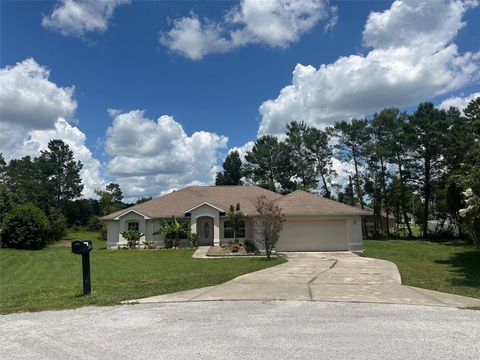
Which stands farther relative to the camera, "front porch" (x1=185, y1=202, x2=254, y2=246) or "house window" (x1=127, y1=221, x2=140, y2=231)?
"house window" (x1=127, y1=221, x2=140, y2=231)

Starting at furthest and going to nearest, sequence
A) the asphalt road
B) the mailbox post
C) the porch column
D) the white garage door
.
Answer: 1. the porch column
2. the white garage door
3. the mailbox post
4. the asphalt road

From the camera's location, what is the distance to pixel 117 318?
6.89 metres

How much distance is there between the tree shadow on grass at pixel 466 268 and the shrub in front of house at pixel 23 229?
93.7 ft

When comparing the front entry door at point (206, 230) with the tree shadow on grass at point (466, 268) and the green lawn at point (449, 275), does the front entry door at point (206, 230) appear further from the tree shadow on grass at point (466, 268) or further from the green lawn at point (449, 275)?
the tree shadow on grass at point (466, 268)

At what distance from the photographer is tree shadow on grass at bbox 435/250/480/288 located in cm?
1165

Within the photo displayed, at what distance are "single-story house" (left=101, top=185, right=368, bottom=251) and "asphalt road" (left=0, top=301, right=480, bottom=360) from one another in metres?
16.3

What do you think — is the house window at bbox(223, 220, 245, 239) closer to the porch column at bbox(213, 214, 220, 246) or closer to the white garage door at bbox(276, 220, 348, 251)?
the porch column at bbox(213, 214, 220, 246)

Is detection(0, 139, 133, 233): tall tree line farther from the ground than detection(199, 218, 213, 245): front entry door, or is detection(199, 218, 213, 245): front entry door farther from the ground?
detection(0, 139, 133, 233): tall tree line

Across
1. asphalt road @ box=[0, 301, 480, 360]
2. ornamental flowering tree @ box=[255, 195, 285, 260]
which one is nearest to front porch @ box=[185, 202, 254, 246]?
ornamental flowering tree @ box=[255, 195, 285, 260]

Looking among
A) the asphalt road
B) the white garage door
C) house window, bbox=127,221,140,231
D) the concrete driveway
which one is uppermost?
house window, bbox=127,221,140,231

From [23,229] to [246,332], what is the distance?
30634 mm

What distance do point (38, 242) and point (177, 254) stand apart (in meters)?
14.9

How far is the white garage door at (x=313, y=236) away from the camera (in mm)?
23969

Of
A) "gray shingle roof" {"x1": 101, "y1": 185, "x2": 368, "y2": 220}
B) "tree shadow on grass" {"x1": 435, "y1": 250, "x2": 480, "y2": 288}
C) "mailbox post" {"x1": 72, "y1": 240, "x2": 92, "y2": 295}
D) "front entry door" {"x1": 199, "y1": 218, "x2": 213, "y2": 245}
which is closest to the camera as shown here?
"mailbox post" {"x1": 72, "y1": 240, "x2": 92, "y2": 295}
